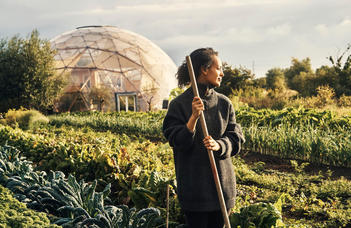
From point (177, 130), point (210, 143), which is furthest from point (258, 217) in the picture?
point (177, 130)

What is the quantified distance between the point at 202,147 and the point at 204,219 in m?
0.50

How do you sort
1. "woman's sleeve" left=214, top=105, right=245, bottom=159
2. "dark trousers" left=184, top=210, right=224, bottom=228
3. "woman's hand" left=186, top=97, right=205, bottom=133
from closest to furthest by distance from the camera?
"woman's hand" left=186, top=97, right=205, bottom=133 < "woman's sleeve" left=214, top=105, right=245, bottom=159 < "dark trousers" left=184, top=210, right=224, bottom=228

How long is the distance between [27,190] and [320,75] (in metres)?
25.1

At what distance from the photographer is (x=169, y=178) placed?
3.39 m

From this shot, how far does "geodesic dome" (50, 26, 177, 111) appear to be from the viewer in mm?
23891

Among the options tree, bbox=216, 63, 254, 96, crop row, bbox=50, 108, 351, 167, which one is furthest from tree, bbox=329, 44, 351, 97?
crop row, bbox=50, 108, 351, 167

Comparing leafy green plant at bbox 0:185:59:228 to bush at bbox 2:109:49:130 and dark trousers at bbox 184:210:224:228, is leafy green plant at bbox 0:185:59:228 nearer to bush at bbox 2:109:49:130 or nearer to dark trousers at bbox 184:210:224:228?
dark trousers at bbox 184:210:224:228

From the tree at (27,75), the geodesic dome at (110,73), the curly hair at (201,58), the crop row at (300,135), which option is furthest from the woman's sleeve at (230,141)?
the geodesic dome at (110,73)

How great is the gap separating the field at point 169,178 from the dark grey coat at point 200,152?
1.19 ft

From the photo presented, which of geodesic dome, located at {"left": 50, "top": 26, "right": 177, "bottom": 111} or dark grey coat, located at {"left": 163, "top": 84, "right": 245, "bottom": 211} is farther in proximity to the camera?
geodesic dome, located at {"left": 50, "top": 26, "right": 177, "bottom": 111}

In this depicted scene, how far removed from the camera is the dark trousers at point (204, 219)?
2.30 metres

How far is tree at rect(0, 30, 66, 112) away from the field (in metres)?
12.1

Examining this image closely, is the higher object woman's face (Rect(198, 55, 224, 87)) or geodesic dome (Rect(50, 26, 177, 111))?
geodesic dome (Rect(50, 26, 177, 111))

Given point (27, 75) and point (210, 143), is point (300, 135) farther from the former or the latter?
point (27, 75)
